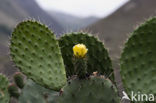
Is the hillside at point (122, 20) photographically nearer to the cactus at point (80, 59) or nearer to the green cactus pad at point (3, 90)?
the green cactus pad at point (3, 90)

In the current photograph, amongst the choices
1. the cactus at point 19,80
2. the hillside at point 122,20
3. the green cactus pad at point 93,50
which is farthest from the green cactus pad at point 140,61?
the hillside at point 122,20

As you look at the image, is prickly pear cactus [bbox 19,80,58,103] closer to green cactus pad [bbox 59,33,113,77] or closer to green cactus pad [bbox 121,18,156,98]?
green cactus pad [bbox 59,33,113,77]

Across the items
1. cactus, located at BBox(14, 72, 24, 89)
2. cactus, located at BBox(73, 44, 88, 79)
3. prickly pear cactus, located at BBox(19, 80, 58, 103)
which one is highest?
cactus, located at BBox(73, 44, 88, 79)

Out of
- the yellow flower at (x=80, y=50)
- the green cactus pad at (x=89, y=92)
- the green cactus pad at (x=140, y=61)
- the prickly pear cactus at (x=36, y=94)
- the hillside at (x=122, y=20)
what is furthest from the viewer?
the hillside at (x=122, y=20)

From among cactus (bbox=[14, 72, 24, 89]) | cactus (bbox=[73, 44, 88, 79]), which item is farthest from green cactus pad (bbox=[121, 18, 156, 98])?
cactus (bbox=[14, 72, 24, 89])

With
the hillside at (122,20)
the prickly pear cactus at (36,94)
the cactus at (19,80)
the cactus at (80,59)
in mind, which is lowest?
the prickly pear cactus at (36,94)

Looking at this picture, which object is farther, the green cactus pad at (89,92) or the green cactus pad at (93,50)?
Result: the green cactus pad at (93,50)

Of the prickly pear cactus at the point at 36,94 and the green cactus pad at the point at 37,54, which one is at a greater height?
the green cactus pad at the point at 37,54
